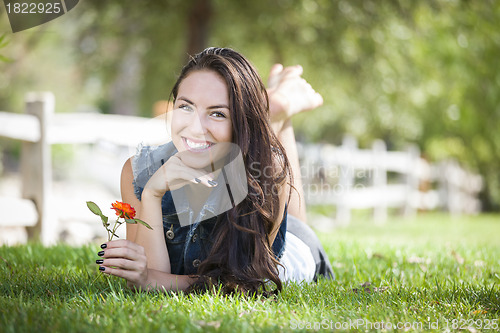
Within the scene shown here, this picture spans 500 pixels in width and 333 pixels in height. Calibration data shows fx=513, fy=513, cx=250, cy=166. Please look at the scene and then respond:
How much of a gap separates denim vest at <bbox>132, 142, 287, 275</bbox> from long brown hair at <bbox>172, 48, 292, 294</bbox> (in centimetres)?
7

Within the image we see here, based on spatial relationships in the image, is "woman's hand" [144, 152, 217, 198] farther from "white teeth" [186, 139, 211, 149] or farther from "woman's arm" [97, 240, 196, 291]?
"woman's arm" [97, 240, 196, 291]

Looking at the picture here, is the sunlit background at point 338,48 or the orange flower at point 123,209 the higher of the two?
the sunlit background at point 338,48

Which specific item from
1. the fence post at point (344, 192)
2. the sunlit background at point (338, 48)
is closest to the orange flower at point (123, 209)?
the sunlit background at point (338, 48)

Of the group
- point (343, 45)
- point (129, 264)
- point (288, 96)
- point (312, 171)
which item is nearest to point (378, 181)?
point (312, 171)

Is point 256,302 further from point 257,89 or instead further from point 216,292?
point 257,89

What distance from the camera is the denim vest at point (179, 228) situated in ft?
7.63

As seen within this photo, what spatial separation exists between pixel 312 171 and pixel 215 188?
6917mm

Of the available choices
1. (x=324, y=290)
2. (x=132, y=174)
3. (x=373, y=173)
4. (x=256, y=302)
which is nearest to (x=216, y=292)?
(x=256, y=302)

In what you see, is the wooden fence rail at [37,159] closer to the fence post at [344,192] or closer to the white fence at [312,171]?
the white fence at [312,171]

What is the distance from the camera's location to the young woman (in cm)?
217

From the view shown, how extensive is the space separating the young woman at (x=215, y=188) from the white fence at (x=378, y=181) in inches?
258

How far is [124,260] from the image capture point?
1944mm

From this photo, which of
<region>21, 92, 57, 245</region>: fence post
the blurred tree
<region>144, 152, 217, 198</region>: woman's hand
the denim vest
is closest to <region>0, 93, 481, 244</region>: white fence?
<region>21, 92, 57, 245</region>: fence post

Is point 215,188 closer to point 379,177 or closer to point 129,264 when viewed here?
point 129,264
